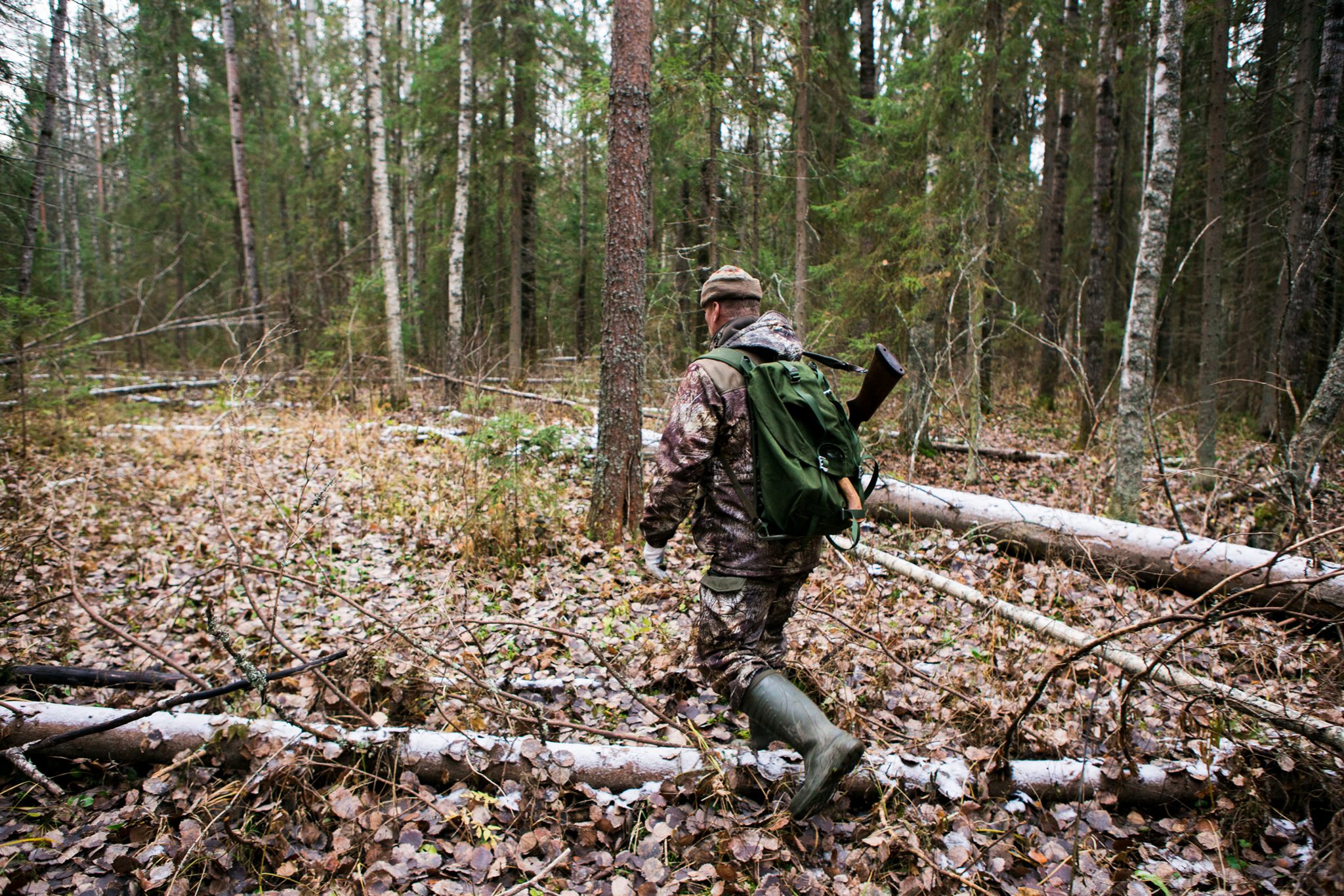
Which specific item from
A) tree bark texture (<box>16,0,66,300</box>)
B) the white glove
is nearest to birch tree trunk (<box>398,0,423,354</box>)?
tree bark texture (<box>16,0,66,300</box>)

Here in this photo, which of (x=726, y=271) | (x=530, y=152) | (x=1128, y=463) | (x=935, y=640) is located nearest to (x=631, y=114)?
(x=726, y=271)

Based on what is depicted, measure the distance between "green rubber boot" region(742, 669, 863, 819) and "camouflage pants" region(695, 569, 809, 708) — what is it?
0.09m

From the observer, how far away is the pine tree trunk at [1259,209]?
10.9 meters

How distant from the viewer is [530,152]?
1716cm

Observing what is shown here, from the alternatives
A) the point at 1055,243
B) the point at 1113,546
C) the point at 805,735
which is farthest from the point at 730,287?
the point at 1055,243

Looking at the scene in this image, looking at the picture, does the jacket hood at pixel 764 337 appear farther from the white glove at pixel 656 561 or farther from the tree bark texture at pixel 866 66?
the tree bark texture at pixel 866 66

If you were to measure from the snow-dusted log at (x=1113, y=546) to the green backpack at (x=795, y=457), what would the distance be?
237 cm

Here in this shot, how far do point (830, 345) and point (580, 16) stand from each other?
12301mm

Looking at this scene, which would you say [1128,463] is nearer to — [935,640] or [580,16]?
[935,640]

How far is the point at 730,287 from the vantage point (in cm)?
314

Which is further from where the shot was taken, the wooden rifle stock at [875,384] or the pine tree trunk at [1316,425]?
the pine tree trunk at [1316,425]

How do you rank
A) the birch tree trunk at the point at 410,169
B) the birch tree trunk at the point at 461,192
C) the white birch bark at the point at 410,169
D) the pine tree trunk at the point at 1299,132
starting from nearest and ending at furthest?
the pine tree trunk at the point at 1299,132
the birch tree trunk at the point at 461,192
the birch tree trunk at the point at 410,169
the white birch bark at the point at 410,169

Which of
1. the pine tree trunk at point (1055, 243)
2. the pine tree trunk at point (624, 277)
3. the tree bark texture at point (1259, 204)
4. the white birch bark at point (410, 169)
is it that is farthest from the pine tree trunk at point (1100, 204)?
the white birch bark at point (410, 169)

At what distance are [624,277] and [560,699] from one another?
3.49 m
